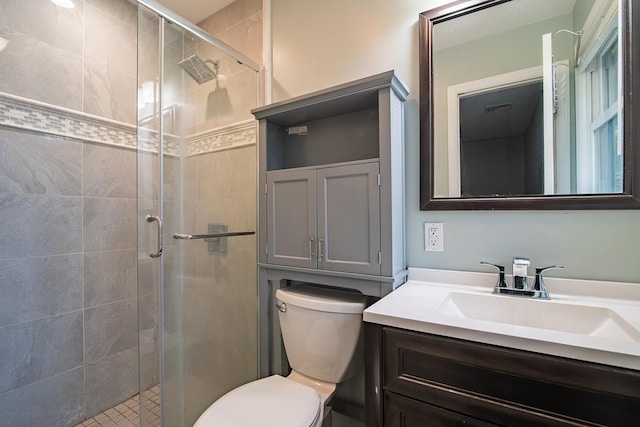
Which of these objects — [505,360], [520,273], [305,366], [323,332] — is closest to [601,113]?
[520,273]

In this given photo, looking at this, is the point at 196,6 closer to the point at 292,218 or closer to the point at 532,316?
the point at 292,218

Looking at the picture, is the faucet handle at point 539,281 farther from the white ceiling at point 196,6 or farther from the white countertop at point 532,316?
the white ceiling at point 196,6

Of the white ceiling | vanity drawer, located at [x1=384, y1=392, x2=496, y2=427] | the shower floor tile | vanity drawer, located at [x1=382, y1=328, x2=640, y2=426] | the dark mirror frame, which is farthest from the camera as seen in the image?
the white ceiling

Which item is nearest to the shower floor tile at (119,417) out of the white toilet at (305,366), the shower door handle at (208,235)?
the white toilet at (305,366)

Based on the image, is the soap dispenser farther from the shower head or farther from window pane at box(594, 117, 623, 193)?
the shower head

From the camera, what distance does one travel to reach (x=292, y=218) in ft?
4.58

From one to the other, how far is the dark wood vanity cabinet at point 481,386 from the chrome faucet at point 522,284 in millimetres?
396

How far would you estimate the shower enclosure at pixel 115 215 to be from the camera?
137 centimetres

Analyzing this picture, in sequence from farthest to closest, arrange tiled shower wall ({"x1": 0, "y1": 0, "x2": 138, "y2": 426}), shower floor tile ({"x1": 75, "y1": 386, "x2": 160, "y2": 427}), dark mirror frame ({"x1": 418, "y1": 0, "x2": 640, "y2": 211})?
shower floor tile ({"x1": 75, "y1": 386, "x2": 160, "y2": 427}) < tiled shower wall ({"x1": 0, "y1": 0, "x2": 138, "y2": 426}) < dark mirror frame ({"x1": 418, "y1": 0, "x2": 640, "y2": 211})

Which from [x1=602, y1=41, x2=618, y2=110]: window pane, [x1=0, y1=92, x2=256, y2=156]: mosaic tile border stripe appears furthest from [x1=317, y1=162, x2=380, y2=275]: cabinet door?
[x1=602, y1=41, x2=618, y2=110]: window pane

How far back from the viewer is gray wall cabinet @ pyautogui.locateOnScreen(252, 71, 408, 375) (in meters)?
1.16

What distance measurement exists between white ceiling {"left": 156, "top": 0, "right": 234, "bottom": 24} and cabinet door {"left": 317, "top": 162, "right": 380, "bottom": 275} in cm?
158

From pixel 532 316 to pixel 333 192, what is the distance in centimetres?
84

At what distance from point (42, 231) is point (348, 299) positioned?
166 cm
